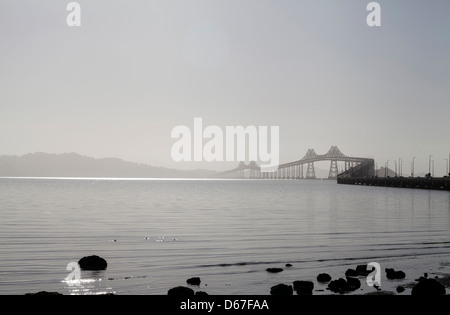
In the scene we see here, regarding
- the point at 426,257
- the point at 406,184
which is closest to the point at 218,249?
the point at 426,257

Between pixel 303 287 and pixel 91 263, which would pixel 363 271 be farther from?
pixel 91 263

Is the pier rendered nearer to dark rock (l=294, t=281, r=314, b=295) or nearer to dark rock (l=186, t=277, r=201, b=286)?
dark rock (l=294, t=281, r=314, b=295)

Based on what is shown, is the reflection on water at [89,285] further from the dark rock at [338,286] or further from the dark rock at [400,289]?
the dark rock at [400,289]

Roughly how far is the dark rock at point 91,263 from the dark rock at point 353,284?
8897 millimetres

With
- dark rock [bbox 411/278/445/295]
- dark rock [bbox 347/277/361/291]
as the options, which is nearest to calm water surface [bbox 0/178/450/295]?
dark rock [bbox 347/277/361/291]

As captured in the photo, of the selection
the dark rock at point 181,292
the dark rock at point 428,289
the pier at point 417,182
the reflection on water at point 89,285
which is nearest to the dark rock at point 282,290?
the dark rock at point 181,292

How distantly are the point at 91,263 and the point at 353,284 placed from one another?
9276 mm

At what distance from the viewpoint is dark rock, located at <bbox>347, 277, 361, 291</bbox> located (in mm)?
15320

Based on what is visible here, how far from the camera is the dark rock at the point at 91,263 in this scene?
18.6 metres

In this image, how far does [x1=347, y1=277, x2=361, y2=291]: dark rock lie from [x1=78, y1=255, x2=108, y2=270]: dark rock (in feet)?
29.2

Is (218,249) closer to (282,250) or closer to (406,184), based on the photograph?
(282,250)

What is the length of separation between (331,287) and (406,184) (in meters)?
163

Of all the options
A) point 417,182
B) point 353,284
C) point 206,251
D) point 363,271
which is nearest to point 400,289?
point 353,284
